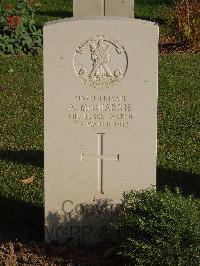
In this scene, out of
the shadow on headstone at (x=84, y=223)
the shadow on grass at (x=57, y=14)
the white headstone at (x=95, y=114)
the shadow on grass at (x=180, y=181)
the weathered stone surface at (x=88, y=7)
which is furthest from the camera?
the shadow on grass at (x=57, y=14)

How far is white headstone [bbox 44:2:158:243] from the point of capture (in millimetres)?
4793

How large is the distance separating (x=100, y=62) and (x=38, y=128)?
3.64 metres

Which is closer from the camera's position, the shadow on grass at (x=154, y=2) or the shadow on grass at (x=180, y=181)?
the shadow on grass at (x=180, y=181)

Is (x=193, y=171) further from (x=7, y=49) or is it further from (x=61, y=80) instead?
(x=7, y=49)

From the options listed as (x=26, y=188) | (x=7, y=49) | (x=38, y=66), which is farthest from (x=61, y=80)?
(x=7, y=49)

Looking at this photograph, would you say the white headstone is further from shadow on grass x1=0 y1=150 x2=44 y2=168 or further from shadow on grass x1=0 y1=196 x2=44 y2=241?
shadow on grass x1=0 y1=150 x2=44 y2=168

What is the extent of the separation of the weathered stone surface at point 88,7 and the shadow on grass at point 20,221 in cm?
173

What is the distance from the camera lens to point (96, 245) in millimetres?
5207

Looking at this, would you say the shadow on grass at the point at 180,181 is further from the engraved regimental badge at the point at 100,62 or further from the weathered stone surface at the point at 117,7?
the engraved regimental badge at the point at 100,62

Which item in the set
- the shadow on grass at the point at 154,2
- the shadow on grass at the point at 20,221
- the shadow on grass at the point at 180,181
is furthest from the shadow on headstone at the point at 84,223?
the shadow on grass at the point at 154,2

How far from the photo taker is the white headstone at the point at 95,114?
4793 millimetres

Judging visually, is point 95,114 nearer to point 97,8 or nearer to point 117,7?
point 97,8

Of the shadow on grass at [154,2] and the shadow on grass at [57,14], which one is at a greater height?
the shadow on grass at [154,2]

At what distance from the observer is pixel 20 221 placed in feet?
18.5
